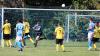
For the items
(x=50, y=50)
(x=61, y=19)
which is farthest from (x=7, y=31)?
(x=61, y=19)

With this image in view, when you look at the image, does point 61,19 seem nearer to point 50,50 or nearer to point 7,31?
point 7,31

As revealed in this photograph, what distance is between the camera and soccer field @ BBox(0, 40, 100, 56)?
26.0 meters

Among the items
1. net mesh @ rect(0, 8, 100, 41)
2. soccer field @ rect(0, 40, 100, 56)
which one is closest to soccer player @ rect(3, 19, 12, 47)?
soccer field @ rect(0, 40, 100, 56)

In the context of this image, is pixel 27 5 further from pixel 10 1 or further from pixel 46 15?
pixel 46 15

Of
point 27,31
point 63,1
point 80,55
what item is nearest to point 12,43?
point 27,31

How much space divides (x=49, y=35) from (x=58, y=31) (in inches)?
325

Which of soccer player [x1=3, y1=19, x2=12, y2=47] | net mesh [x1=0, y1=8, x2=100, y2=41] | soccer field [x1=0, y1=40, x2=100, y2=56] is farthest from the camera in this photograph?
net mesh [x1=0, y1=8, x2=100, y2=41]

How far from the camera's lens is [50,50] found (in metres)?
28.7

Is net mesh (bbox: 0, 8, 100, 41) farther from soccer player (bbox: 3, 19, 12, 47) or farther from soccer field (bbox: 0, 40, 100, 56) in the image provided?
soccer player (bbox: 3, 19, 12, 47)

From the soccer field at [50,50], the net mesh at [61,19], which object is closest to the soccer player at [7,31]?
the soccer field at [50,50]

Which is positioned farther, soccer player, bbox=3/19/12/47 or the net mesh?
the net mesh

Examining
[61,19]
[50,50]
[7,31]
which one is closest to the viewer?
[50,50]

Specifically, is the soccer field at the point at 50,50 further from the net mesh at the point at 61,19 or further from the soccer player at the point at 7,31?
the soccer player at the point at 7,31

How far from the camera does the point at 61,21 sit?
117 feet
